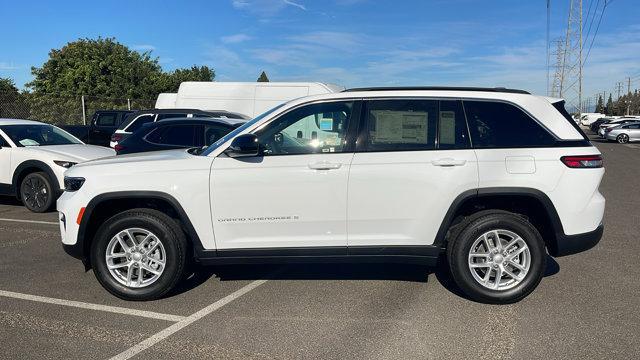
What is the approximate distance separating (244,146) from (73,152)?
5846 mm

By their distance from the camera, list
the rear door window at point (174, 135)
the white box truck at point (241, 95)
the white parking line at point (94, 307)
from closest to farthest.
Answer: the white parking line at point (94, 307)
the rear door window at point (174, 135)
the white box truck at point (241, 95)

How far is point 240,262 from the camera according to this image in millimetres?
4559

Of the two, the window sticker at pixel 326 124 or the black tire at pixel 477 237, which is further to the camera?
the window sticker at pixel 326 124

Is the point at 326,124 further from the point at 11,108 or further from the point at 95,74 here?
the point at 95,74

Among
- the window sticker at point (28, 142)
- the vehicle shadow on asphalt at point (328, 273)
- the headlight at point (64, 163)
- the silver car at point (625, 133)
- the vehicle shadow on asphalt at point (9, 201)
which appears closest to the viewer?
the vehicle shadow on asphalt at point (328, 273)

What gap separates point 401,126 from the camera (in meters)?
4.55

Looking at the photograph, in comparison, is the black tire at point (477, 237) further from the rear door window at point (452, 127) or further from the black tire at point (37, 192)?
the black tire at point (37, 192)

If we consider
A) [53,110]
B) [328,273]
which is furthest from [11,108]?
[328,273]

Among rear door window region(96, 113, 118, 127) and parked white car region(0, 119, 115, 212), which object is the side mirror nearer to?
parked white car region(0, 119, 115, 212)

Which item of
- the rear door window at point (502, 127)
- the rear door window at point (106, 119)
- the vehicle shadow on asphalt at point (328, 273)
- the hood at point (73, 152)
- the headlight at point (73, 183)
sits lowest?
the vehicle shadow on asphalt at point (328, 273)

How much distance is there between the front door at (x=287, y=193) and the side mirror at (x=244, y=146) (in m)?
0.05

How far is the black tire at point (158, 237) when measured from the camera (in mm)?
4535

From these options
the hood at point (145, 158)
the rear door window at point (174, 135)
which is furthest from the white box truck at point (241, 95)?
the hood at point (145, 158)

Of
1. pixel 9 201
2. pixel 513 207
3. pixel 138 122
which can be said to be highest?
pixel 138 122
